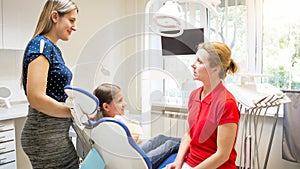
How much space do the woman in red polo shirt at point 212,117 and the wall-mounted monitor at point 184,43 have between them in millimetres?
1073

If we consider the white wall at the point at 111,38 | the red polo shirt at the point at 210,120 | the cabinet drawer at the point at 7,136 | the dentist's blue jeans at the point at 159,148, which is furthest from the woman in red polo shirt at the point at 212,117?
the cabinet drawer at the point at 7,136

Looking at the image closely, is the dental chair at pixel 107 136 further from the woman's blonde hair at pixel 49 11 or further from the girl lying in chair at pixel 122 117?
the woman's blonde hair at pixel 49 11

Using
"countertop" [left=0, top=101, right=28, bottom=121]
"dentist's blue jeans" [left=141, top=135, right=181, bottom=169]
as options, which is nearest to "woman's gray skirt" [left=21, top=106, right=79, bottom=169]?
"dentist's blue jeans" [left=141, top=135, right=181, bottom=169]

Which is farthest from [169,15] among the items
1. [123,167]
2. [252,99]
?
[123,167]

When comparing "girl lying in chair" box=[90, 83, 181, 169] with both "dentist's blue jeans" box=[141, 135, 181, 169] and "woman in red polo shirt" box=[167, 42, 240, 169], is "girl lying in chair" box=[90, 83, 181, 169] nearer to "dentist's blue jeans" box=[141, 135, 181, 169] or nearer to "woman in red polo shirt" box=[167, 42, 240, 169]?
"dentist's blue jeans" box=[141, 135, 181, 169]

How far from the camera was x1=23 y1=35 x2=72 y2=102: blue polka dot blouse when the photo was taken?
3.91ft

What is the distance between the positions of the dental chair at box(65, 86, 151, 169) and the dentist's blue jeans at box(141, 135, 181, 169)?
1.67 feet

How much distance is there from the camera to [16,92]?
2.71m

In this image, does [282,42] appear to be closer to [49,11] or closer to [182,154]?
[182,154]

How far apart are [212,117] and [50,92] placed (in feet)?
2.43

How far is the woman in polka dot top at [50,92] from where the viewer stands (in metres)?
1.19

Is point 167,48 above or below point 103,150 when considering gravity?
above

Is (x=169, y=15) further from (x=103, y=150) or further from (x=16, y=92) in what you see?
(x=16, y=92)

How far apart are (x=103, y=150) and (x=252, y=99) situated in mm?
1030
